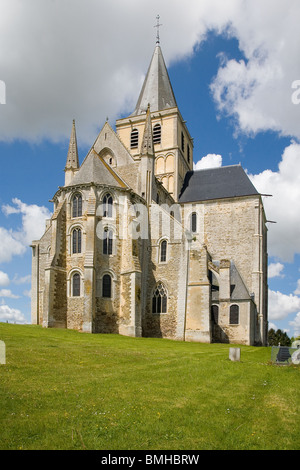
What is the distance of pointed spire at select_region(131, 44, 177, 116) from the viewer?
50156 mm

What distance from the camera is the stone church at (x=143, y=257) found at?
29.3 metres

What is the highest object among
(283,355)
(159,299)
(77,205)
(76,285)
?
(77,205)

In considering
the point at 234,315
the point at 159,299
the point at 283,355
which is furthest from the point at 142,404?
the point at 234,315

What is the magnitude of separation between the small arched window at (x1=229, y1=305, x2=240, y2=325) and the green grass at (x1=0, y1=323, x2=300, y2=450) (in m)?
18.7

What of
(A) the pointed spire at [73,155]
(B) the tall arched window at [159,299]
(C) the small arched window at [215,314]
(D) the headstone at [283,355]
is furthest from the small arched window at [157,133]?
(D) the headstone at [283,355]

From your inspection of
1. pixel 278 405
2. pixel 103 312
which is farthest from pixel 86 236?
pixel 278 405

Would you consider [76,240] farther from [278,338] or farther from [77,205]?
[278,338]

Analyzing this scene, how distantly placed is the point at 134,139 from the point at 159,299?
23435 millimetres

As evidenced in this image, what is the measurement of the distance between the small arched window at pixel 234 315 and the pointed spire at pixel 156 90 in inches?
1036

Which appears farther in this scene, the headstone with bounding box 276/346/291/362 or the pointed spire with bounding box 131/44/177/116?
the pointed spire with bounding box 131/44/177/116

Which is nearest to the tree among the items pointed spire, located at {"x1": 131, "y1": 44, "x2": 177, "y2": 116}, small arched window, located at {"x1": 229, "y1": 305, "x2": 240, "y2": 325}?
small arched window, located at {"x1": 229, "y1": 305, "x2": 240, "y2": 325}

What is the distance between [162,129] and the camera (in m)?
47.7

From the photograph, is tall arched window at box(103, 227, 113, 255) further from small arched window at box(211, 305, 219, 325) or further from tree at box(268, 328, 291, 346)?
tree at box(268, 328, 291, 346)

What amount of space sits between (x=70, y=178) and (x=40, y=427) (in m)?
29.3
